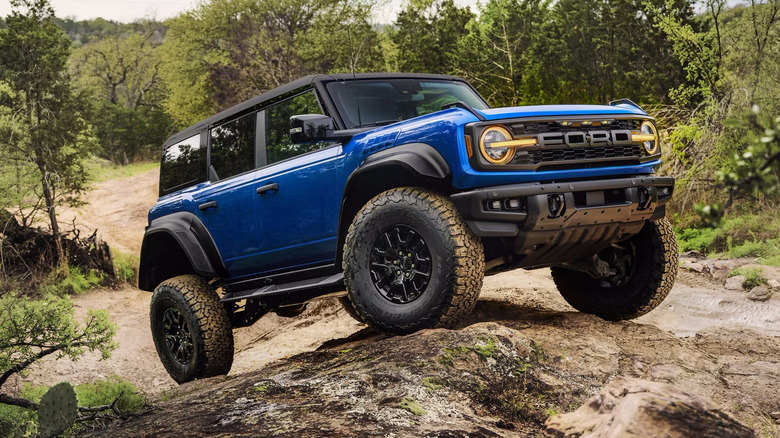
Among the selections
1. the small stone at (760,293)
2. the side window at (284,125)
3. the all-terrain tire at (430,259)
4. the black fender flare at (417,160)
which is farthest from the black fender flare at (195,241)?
the small stone at (760,293)

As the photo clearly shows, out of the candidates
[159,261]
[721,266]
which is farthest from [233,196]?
[721,266]

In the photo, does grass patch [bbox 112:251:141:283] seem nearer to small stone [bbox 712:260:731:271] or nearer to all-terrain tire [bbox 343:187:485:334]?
small stone [bbox 712:260:731:271]

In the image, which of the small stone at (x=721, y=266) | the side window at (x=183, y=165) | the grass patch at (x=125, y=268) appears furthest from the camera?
the grass patch at (x=125, y=268)

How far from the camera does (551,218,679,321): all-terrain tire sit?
5199 mm

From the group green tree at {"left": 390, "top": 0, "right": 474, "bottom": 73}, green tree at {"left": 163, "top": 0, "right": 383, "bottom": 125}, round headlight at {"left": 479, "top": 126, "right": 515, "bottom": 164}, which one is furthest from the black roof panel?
green tree at {"left": 163, "top": 0, "right": 383, "bottom": 125}

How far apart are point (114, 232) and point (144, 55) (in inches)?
1690

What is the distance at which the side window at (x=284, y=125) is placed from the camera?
5508 millimetres

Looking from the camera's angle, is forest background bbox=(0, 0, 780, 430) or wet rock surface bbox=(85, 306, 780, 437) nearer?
wet rock surface bbox=(85, 306, 780, 437)

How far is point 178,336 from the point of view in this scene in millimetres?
6668

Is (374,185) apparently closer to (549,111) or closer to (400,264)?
(400,264)

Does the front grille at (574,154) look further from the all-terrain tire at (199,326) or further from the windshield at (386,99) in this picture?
the all-terrain tire at (199,326)

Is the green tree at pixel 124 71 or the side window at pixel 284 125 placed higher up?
the green tree at pixel 124 71

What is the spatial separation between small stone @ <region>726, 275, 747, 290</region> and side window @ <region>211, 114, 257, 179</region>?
6478mm

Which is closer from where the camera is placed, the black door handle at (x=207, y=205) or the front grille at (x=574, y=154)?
the front grille at (x=574, y=154)
